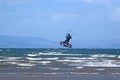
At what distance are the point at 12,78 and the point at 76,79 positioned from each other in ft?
17.1

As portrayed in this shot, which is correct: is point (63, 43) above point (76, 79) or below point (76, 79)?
above

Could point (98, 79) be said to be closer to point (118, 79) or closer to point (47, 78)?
point (118, 79)

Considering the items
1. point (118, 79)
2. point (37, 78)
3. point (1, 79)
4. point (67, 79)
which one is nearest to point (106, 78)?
point (118, 79)

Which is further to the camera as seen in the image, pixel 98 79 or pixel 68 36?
pixel 98 79

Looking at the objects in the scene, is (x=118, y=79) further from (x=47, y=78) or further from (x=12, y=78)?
(x=12, y=78)

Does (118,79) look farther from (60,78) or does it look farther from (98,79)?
(60,78)

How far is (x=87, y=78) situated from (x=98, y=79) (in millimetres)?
1162

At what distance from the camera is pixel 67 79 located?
3516 cm

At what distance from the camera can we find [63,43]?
3406cm

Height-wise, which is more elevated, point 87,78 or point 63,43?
point 63,43

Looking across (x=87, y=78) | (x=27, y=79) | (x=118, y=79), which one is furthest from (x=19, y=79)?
(x=118, y=79)

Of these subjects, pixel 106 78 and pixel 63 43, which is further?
pixel 106 78

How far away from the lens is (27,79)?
3531 cm

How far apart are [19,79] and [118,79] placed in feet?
26.3
